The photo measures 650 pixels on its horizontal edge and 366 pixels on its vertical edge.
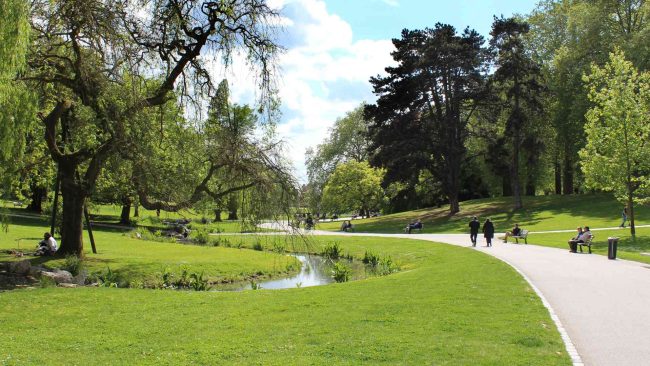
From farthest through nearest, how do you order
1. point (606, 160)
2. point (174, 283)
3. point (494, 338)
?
point (606, 160), point (174, 283), point (494, 338)

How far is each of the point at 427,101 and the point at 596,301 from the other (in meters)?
38.9

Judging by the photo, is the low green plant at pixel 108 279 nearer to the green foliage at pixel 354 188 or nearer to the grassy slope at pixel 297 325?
the grassy slope at pixel 297 325

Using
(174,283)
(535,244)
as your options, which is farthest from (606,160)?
(174,283)

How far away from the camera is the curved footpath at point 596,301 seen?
25.5ft

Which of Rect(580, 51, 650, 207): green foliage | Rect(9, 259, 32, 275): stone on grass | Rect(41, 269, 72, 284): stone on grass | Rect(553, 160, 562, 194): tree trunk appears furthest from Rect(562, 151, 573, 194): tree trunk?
Rect(9, 259, 32, 275): stone on grass

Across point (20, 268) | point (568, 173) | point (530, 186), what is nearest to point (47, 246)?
point (20, 268)

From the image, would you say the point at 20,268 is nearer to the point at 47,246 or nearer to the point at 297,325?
the point at 47,246

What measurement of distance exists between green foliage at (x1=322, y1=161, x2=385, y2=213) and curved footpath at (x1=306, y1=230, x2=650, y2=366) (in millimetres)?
41976

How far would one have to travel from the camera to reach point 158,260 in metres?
23.0

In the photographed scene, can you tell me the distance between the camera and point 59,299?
44.8 ft

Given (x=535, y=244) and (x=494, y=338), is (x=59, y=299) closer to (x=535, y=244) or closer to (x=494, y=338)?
(x=494, y=338)

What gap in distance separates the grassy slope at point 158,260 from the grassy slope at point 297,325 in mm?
5619

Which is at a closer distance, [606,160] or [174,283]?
[174,283]

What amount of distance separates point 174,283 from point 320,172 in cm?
→ 6655
